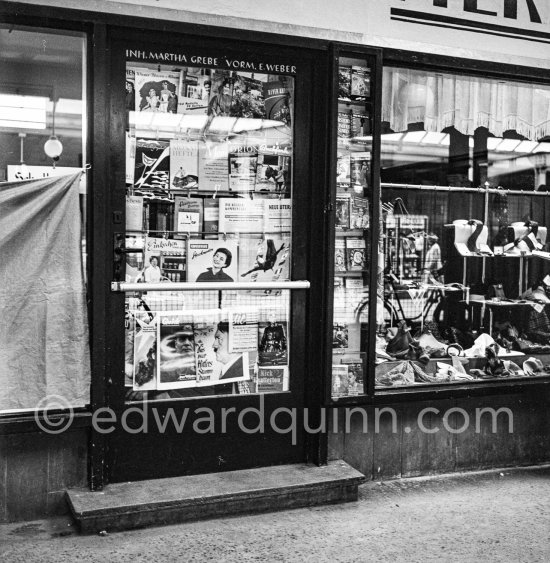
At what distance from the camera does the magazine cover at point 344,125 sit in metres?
5.39

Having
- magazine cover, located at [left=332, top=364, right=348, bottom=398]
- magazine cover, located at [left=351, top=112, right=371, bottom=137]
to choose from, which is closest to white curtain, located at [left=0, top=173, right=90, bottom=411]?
magazine cover, located at [left=332, top=364, right=348, bottom=398]

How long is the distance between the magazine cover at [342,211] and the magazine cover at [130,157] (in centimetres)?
139

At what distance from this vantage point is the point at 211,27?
16.2 feet

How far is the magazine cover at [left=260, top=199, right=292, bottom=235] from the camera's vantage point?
535 cm

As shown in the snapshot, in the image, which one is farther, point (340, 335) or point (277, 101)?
point (340, 335)

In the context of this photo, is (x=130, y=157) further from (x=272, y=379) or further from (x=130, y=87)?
(x=272, y=379)

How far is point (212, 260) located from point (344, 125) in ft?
4.27

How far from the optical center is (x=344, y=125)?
5.40 meters

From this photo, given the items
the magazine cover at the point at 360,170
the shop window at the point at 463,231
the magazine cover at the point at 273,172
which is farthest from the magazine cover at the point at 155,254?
the shop window at the point at 463,231

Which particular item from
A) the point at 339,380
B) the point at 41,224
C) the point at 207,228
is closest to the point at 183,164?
the point at 207,228

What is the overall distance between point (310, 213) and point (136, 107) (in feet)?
4.41

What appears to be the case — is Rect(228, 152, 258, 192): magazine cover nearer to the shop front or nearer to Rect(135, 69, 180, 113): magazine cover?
the shop front

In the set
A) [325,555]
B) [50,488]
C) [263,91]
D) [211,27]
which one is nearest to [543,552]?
[325,555]

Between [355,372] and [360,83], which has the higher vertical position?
[360,83]
